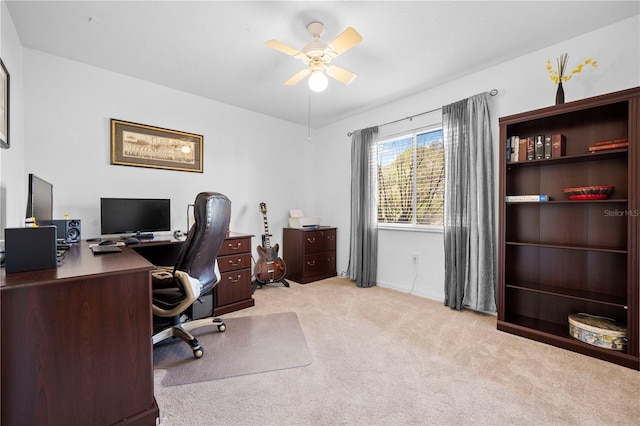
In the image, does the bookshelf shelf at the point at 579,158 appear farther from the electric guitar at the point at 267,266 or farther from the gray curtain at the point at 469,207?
the electric guitar at the point at 267,266

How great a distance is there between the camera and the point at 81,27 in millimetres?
2162

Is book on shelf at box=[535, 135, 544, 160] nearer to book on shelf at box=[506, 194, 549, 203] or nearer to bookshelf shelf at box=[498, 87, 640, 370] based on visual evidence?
bookshelf shelf at box=[498, 87, 640, 370]

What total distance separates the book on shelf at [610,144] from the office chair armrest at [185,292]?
3145mm

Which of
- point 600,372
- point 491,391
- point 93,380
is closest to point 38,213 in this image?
point 93,380

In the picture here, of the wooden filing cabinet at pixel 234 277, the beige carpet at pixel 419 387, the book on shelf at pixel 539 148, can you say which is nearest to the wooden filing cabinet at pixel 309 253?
the wooden filing cabinet at pixel 234 277

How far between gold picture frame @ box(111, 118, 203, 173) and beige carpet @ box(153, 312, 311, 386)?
1.93 metres

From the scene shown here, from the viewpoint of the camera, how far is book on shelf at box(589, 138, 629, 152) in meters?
1.97

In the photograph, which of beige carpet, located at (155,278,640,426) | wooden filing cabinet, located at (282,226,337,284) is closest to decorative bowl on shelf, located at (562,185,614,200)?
beige carpet, located at (155,278,640,426)

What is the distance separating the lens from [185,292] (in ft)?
6.32

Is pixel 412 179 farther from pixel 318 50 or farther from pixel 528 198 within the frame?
pixel 318 50

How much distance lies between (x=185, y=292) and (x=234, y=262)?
3.51 feet

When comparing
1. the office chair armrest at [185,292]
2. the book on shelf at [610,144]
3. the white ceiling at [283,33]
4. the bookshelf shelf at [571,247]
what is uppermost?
the white ceiling at [283,33]

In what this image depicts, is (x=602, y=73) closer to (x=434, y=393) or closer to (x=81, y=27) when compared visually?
(x=434, y=393)

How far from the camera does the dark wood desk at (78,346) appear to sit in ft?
3.46
